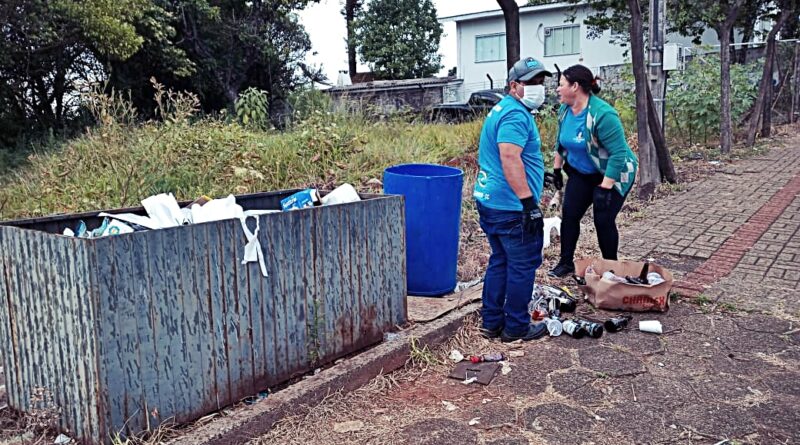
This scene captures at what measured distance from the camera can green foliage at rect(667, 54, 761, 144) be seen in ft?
46.8

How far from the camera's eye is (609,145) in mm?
5051

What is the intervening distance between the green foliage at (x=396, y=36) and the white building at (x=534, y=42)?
4.14ft

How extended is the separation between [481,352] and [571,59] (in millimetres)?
30494

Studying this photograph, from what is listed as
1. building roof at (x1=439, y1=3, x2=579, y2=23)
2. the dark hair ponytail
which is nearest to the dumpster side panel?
the dark hair ponytail

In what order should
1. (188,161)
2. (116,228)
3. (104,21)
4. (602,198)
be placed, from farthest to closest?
(104,21) → (188,161) → (602,198) → (116,228)

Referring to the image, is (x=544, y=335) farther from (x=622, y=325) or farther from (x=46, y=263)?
(x=46, y=263)

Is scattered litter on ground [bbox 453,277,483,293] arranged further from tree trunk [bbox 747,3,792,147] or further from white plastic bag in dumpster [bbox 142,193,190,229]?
tree trunk [bbox 747,3,792,147]

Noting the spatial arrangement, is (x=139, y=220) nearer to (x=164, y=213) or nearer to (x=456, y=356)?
(x=164, y=213)

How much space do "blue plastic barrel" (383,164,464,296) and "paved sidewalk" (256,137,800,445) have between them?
0.60 m

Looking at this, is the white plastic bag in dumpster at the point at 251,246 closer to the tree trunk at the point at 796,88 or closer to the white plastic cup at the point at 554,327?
the white plastic cup at the point at 554,327

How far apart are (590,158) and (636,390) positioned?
2134mm

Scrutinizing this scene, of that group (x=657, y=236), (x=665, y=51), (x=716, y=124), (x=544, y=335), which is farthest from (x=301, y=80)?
(x=544, y=335)

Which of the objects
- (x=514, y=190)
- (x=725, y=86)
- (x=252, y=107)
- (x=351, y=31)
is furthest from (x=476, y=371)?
(x=351, y=31)

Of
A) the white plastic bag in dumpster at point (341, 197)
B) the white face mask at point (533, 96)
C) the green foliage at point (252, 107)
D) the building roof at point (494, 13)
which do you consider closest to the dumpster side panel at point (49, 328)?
the white plastic bag in dumpster at point (341, 197)
